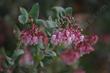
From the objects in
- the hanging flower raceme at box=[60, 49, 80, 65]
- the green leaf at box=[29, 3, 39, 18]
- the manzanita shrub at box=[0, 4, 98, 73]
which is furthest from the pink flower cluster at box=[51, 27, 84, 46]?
the hanging flower raceme at box=[60, 49, 80, 65]

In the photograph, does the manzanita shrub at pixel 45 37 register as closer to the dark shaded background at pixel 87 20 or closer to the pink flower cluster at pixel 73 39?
the pink flower cluster at pixel 73 39

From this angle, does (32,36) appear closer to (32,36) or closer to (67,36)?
(32,36)

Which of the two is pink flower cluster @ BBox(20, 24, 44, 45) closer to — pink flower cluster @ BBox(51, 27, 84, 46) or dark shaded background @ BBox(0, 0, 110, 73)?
pink flower cluster @ BBox(51, 27, 84, 46)

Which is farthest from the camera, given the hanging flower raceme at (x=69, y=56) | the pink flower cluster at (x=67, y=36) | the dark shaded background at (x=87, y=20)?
the dark shaded background at (x=87, y=20)

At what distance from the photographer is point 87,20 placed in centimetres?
273

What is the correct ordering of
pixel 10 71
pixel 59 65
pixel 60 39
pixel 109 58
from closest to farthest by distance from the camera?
pixel 60 39
pixel 10 71
pixel 59 65
pixel 109 58

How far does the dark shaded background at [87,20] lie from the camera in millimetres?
2535

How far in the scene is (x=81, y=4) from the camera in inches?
113

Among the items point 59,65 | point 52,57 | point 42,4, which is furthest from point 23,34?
point 42,4

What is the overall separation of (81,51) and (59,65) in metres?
0.50

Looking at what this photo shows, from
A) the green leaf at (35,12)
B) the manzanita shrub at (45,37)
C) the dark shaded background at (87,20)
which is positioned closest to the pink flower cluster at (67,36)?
the manzanita shrub at (45,37)

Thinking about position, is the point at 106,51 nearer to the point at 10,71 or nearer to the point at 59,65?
the point at 59,65

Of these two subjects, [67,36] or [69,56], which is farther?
[69,56]

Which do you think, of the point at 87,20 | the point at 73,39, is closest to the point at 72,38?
the point at 73,39
